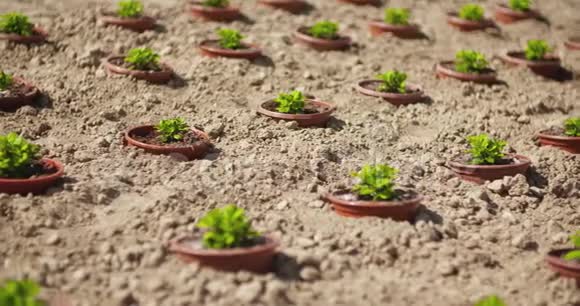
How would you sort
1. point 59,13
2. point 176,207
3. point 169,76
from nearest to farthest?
1. point 176,207
2. point 169,76
3. point 59,13

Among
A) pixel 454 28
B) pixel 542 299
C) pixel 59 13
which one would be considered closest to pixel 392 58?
pixel 454 28

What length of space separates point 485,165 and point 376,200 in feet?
5.75

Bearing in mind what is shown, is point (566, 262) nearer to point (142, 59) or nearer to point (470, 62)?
point (470, 62)

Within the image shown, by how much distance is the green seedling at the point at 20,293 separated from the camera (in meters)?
5.23

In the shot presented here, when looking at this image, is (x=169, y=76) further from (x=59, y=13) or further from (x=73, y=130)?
(x=59, y=13)

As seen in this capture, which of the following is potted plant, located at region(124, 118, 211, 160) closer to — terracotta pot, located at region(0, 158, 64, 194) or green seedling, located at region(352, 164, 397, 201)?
terracotta pot, located at region(0, 158, 64, 194)

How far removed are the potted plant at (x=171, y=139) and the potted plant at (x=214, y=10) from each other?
398 cm

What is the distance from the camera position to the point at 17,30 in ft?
34.6

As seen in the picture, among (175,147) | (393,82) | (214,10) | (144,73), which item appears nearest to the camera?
(175,147)

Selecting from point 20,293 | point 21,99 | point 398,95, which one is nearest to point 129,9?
point 21,99

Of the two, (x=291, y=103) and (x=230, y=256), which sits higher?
(x=291, y=103)

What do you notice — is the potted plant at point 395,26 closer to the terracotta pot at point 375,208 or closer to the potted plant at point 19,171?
the terracotta pot at point 375,208

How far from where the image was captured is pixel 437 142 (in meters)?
9.27

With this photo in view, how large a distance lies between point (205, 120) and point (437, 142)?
2688 millimetres
